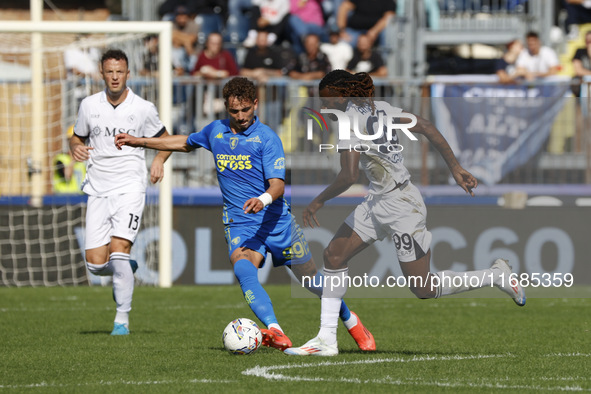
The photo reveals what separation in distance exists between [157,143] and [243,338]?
1.60m

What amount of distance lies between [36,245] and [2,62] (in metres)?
3.95

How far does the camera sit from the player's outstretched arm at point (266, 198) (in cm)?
733

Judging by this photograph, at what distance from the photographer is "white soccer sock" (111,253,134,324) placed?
377 inches

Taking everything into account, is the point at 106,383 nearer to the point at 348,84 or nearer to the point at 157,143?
the point at 157,143

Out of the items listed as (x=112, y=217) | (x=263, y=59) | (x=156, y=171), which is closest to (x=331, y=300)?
(x=156, y=171)

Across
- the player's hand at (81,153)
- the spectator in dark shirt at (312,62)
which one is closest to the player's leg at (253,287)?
the player's hand at (81,153)

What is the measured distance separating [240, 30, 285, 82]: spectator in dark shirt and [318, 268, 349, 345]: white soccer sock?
10334 mm

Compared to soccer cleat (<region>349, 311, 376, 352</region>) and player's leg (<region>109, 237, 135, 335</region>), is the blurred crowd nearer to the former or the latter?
player's leg (<region>109, 237, 135, 335</region>)

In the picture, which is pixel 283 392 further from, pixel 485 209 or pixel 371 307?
pixel 485 209

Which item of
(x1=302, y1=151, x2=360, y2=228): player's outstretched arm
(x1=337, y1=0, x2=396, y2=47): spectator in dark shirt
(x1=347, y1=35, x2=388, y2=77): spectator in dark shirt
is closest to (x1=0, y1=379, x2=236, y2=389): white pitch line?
(x1=302, y1=151, x2=360, y2=228): player's outstretched arm

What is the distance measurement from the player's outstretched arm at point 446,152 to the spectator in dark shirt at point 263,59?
33.6ft

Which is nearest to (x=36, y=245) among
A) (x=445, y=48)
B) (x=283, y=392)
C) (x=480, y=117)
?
(x=480, y=117)

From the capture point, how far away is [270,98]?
1628 cm

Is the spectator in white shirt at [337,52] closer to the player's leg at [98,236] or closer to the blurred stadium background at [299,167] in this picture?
the blurred stadium background at [299,167]
